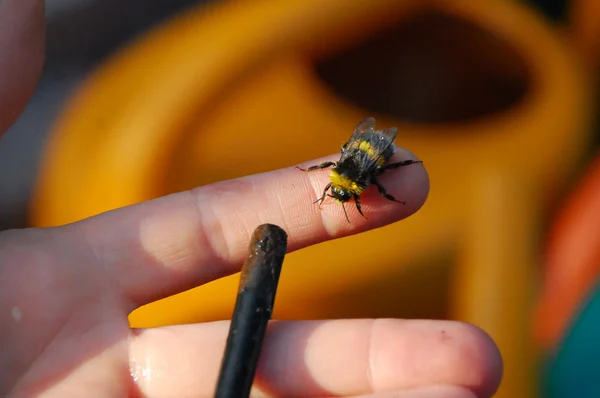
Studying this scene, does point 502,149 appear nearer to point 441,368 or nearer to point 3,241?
point 441,368

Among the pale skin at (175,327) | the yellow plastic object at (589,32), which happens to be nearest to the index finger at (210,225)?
the pale skin at (175,327)

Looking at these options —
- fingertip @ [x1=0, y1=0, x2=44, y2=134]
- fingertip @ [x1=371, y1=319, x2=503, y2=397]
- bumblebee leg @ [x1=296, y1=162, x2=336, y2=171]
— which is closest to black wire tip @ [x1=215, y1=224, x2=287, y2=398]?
fingertip @ [x1=371, y1=319, x2=503, y2=397]

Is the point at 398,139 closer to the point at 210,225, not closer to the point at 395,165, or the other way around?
the point at 395,165

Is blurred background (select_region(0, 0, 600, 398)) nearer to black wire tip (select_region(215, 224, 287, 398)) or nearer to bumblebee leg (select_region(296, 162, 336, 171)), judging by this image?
bumblebee leg (select_region(296, 162, 336, 171))

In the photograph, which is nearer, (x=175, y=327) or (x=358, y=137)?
(x=175, y=327)

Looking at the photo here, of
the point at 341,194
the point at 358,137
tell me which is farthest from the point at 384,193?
the point at 358,137

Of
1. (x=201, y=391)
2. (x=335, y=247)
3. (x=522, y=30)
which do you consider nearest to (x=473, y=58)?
(x=522, y=30)
